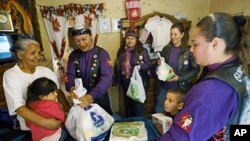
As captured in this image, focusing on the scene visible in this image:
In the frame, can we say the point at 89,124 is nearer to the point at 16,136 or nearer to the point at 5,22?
the point at 16,136

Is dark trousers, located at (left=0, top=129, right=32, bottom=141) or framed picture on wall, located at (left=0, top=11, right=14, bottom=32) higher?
framed picture on wall, located at (left=0, top=11, right=14, bottom=32)

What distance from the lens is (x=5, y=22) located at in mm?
→ 2594

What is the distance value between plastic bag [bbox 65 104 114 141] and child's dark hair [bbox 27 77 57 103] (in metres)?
0.23

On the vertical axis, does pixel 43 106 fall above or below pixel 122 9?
below

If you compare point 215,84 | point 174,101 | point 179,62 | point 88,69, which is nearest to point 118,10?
point 179,62

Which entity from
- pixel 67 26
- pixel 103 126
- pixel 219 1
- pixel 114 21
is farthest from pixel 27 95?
pixel 219 1

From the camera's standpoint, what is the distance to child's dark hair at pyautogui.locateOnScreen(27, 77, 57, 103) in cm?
137

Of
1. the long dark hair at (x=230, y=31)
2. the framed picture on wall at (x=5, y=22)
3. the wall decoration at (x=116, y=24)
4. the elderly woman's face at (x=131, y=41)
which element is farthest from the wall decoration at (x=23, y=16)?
the long dark hair at (x=230, y=31)

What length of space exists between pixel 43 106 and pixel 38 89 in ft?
0.37

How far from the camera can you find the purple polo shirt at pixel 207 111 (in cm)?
76

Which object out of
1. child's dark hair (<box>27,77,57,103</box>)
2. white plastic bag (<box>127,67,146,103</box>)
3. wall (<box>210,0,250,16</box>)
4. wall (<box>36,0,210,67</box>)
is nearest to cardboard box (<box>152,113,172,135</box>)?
child's dark hair (<box>27,77,57,103</box>)

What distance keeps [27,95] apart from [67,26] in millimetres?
1876

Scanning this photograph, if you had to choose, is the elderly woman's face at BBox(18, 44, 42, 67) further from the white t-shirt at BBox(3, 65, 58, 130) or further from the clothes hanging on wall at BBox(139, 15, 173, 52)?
the clothes hanging on wall at BBox(139, 15, 173, 52)

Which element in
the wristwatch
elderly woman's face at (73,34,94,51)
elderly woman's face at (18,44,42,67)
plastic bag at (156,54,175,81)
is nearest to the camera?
elderly woman's face at (18,44,42,67)
